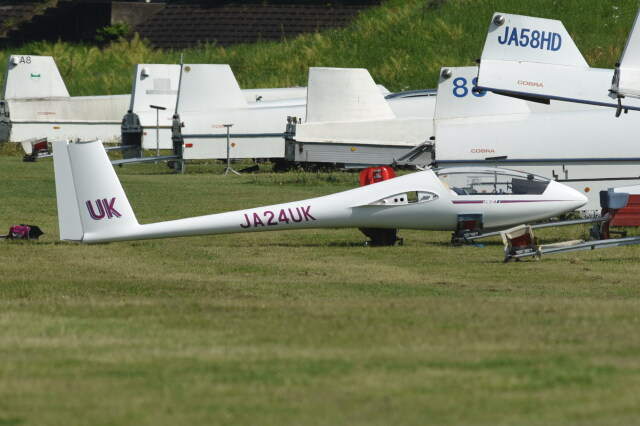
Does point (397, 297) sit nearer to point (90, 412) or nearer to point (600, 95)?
point (90, 412)

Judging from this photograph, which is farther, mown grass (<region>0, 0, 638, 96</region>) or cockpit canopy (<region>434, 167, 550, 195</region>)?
mown grass (<region>0, 0, 638, 96</region>)

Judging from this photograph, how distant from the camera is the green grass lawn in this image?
21.6 ft

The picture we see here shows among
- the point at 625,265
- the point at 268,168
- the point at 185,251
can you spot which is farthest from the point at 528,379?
the point at 268,168

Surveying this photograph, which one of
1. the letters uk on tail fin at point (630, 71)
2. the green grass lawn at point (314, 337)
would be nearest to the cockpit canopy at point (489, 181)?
the green grass lawn at point (314, 337)

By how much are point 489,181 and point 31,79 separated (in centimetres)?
2630

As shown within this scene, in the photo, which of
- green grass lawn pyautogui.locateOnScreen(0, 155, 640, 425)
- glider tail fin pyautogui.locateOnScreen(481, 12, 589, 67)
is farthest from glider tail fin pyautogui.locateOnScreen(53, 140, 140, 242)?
glider tail fin pyautogui.locateOnScreen(481, 12, 589, 67)

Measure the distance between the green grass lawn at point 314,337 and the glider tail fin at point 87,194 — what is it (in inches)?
14.8

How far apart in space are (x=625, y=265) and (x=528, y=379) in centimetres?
835

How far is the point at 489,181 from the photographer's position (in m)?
17.7

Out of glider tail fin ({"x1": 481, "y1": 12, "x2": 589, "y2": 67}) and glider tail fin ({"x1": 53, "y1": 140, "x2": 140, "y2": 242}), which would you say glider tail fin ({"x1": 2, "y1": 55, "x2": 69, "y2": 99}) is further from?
glider tail fin ({"x1": 53, "y1": 140, "x2": 140, "y2": 242})

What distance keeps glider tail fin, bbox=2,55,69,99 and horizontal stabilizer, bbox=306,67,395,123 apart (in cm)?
1412

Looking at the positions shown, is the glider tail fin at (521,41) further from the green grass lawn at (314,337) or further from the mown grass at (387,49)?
the mown grass at (387,49)

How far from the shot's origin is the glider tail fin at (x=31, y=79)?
39.8 m

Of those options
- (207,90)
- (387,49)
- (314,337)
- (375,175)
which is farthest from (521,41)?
(387,49)
